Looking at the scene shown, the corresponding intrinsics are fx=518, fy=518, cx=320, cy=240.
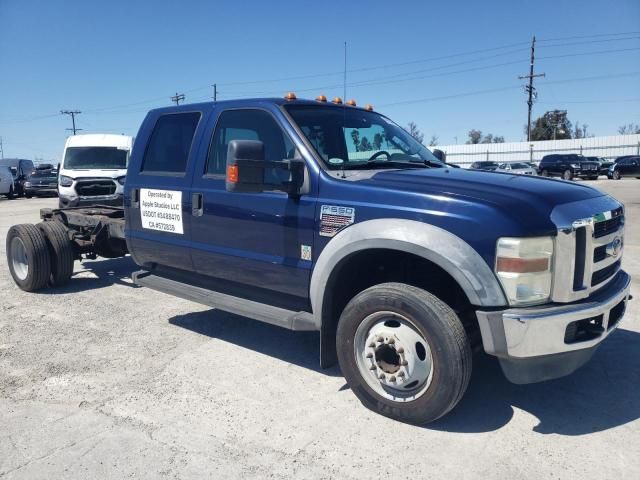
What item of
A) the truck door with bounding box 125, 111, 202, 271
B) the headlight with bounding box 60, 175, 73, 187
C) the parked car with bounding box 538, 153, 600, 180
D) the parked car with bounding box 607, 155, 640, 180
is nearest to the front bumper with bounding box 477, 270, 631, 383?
the truck door with bounding box 125, 111, 202, 271

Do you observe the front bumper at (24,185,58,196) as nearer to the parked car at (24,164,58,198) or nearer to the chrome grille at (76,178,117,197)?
the parked car at (24,164,58,198)

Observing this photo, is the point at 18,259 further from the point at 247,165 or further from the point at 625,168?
the point at 625,168

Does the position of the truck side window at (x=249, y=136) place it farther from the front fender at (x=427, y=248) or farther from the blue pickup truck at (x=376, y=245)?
the front fender at (x=427, y=248)

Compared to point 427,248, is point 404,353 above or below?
below

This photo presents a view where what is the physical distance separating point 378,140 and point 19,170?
96.5ft

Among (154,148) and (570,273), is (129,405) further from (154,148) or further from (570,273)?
(570,273)

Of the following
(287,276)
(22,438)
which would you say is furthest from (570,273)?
(22,438)

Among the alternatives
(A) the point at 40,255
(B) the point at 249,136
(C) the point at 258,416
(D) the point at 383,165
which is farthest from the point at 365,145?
(A) the point at 40,255

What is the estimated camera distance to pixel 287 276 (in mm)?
3680

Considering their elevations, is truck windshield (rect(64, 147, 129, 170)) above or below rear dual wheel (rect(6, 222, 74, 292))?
above

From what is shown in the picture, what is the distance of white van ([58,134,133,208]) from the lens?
31.8ft

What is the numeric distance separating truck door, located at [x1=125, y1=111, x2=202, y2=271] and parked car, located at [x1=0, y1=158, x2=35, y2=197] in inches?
999

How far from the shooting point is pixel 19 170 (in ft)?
92.6

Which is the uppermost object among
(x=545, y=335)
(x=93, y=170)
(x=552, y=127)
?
(x=552, y=127)
